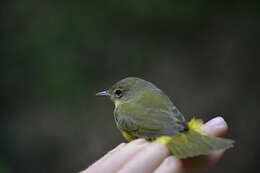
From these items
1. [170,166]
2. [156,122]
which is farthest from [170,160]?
[156,122]

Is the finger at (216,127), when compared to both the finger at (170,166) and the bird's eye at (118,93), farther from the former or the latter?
the bird's eye at (118,93)

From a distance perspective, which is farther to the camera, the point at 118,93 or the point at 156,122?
the point at 118,93

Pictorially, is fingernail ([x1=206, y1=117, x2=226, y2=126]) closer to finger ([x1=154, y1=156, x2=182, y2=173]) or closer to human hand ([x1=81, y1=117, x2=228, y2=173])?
human hand ([x1=81, y1=117, x2=228, y2=173])

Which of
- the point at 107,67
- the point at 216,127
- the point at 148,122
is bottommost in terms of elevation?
the point at 107,67

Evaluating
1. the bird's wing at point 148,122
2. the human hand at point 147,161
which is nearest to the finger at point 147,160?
the human hand at point 147,161

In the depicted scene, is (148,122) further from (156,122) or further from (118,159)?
(118,159)

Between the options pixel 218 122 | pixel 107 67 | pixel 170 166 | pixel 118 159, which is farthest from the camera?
pixel 107 67

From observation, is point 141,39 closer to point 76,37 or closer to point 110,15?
point 110,15
